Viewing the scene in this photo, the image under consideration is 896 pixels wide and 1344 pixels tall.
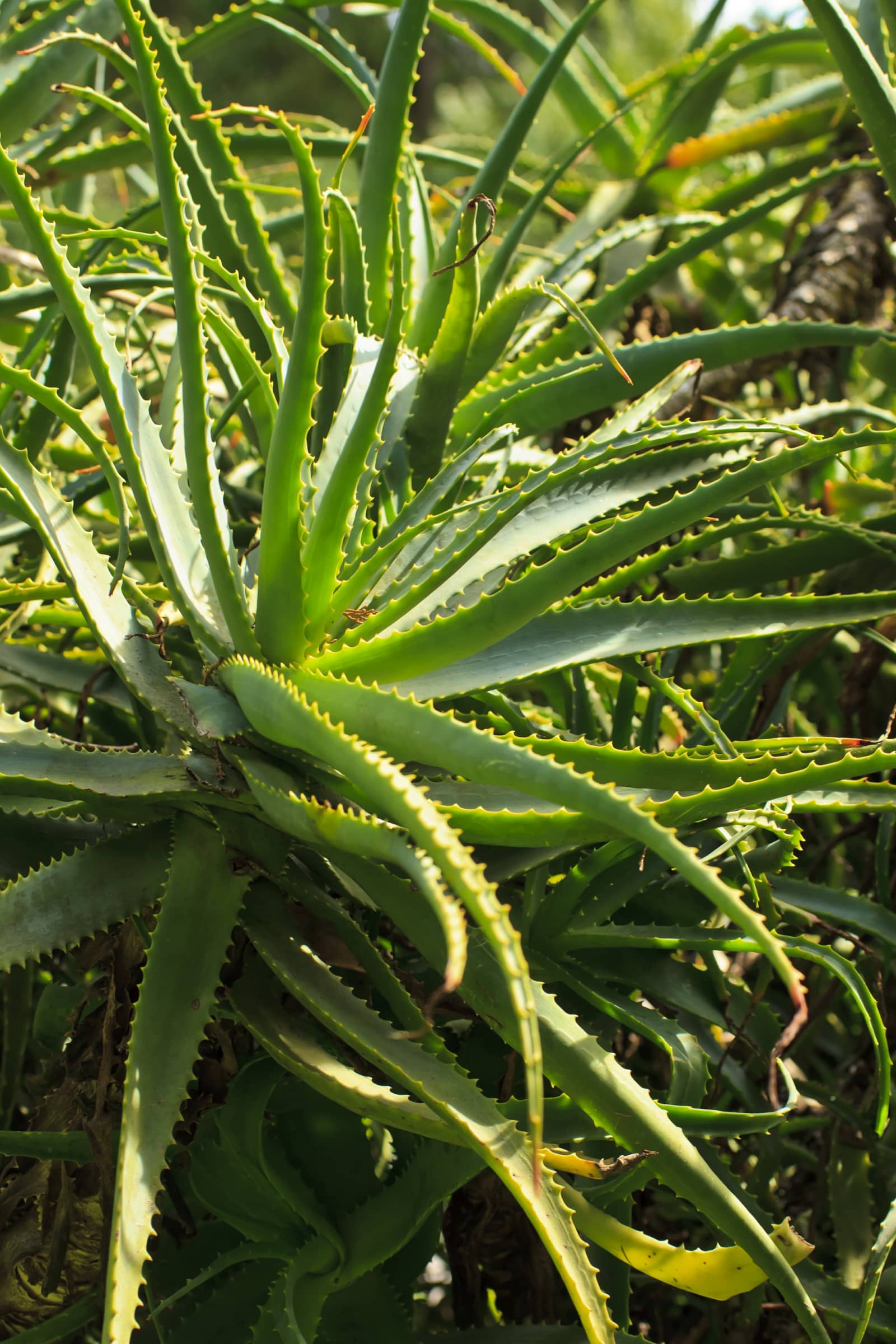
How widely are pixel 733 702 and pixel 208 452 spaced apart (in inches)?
19.3

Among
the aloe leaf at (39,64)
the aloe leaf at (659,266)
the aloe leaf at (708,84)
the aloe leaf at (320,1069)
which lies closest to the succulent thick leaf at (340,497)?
the aloe leaf at (320,1069)

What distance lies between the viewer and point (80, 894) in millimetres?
616

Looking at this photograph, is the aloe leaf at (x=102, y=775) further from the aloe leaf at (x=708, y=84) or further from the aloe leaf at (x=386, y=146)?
the aloe leaf at (x=708, y=84)

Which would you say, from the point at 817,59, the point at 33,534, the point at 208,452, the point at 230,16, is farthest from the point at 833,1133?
the point at 817,59

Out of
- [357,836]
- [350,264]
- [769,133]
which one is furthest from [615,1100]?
[769,133]

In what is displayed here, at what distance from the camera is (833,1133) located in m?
0.87

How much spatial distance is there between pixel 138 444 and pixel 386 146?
1.07 feet

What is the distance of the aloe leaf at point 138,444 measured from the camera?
627mm

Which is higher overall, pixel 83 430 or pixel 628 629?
pixel 83 430

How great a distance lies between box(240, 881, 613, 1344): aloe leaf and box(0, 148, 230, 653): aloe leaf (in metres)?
0.20

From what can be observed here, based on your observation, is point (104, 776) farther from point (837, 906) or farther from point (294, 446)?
point (837, 906)

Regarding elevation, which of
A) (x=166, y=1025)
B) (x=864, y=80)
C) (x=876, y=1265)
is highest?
(x=864, y=80)

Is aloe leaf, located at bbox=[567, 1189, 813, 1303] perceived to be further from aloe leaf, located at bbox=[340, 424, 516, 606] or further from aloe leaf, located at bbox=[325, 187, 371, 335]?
aloe leaf, located at bbox=[325, 187, 371, 335]

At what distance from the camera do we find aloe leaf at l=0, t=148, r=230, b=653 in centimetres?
63
